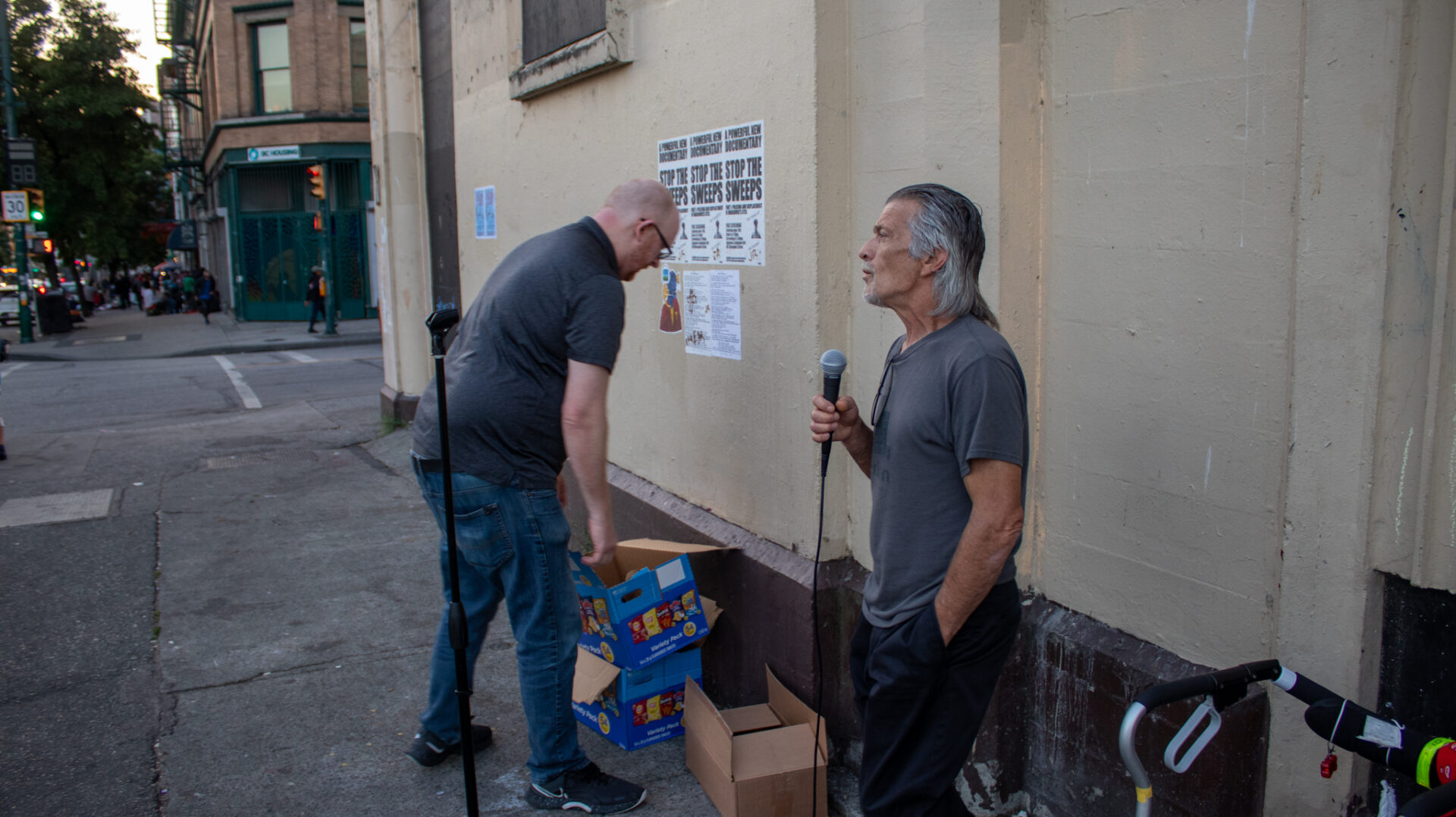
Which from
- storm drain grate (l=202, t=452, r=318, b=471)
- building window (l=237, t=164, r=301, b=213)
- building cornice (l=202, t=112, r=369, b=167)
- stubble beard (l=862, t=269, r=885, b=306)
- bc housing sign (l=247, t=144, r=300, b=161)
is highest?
building cornice (l=202, t=112, r=369, b=167)

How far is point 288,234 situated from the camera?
31078mm

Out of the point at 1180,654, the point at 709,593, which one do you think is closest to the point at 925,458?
the point at 1180,654

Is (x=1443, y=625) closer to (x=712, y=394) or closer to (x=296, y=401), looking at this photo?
(x=712, y=394)

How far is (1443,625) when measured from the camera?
2.21 metres

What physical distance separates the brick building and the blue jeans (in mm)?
26747

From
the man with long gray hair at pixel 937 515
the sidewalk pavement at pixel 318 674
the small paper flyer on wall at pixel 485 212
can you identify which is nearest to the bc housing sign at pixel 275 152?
the sidewalk pavement at pixel 318 674

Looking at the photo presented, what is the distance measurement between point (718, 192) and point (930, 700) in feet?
8.17

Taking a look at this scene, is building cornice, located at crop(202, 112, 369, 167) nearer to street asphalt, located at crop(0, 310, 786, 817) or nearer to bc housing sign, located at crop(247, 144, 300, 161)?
bc housing sign, located at crop(247, 144, 300, 161)

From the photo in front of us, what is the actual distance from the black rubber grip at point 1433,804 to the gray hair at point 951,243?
4.09 ft

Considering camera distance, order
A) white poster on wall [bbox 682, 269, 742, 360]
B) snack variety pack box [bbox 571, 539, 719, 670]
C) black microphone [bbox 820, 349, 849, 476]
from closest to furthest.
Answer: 1. black microphone [bbox 820, 349, 849, 476]
2. snack variety pack box [bbox 571, 539, 719, 670]
3. white poster on wall [bbox 682, 269, 742, 360]

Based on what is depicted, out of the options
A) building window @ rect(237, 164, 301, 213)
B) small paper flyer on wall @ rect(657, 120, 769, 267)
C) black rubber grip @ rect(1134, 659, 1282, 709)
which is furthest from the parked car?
black rubber grip @ rect(1134, 659, 1282, 709)

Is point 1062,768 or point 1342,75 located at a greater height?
point 1342,75

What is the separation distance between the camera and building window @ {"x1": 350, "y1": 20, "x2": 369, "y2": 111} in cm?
2953

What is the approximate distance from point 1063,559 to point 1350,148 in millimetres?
1409
